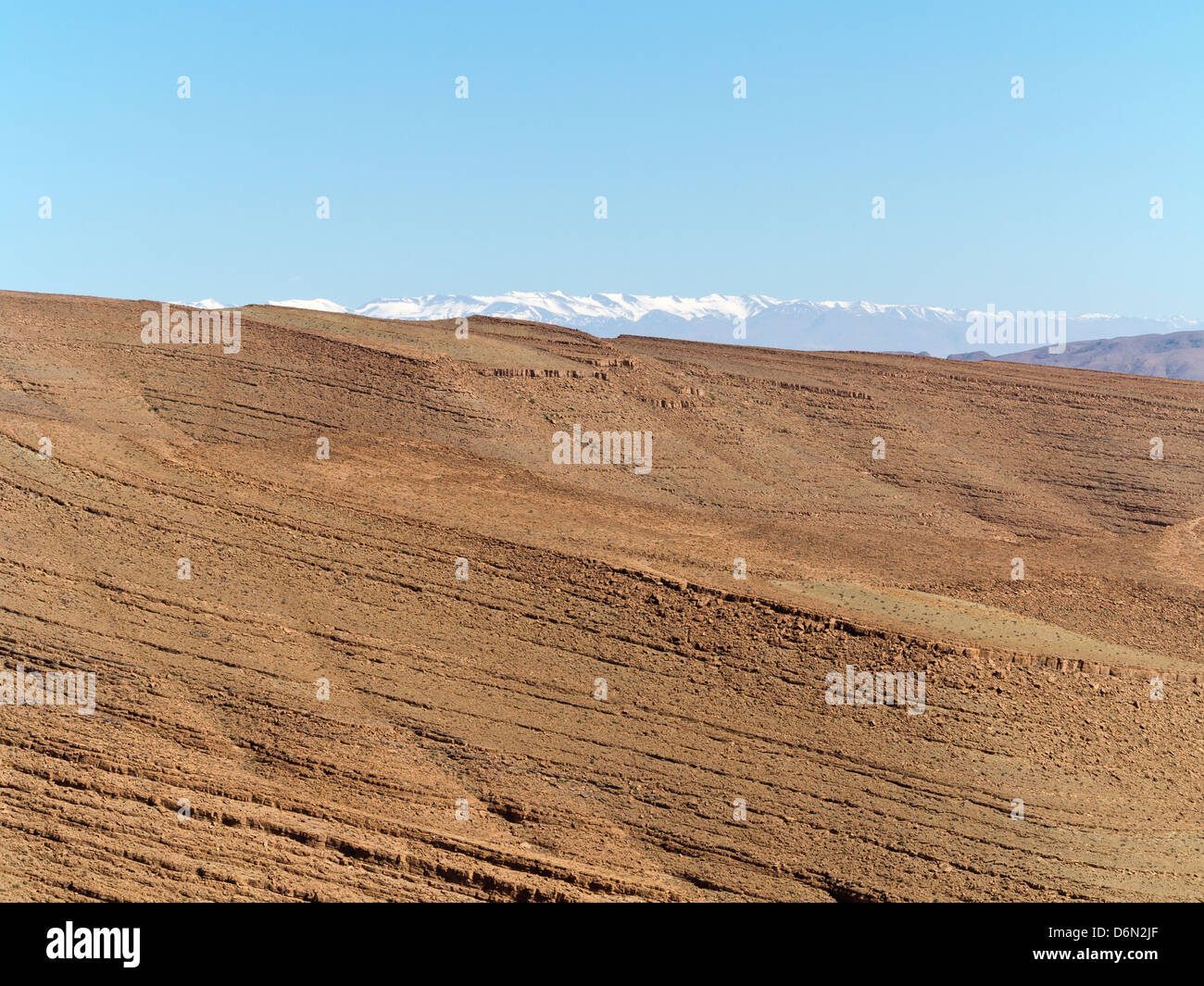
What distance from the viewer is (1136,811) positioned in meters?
17.5

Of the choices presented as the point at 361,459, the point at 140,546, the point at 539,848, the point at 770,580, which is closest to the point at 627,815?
the point at 539,848

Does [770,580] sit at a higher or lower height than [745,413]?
lower

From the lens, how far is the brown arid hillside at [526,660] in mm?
15328

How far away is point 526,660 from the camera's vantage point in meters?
20.2

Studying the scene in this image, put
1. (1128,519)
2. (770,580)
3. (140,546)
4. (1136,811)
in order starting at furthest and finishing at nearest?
(1128,519), (770,580), (140,546), (1136,811)

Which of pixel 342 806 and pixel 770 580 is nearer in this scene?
pixel 342 806

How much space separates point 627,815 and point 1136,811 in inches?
293

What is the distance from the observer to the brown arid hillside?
50.3ft

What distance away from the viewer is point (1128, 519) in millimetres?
35844
